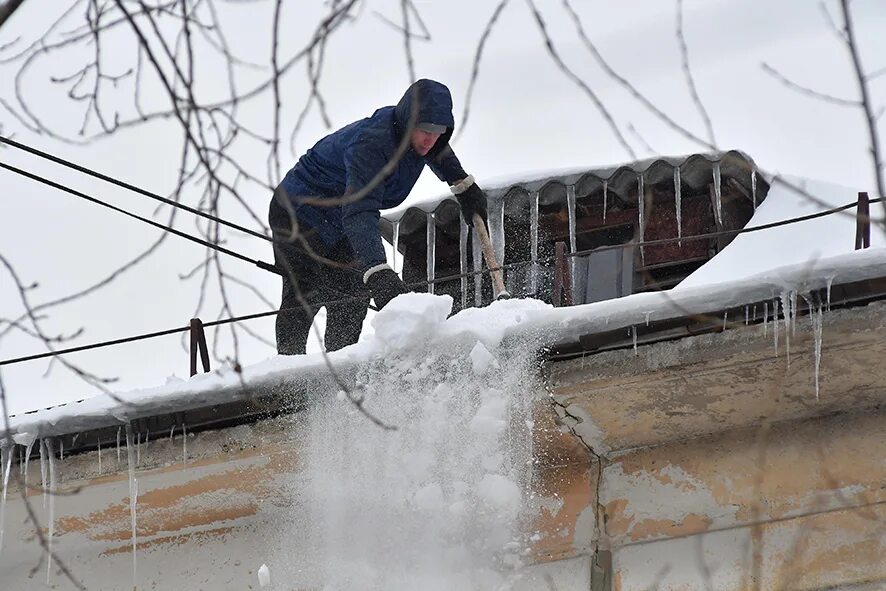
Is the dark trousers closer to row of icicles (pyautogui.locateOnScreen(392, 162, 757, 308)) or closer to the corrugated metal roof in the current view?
row of icicles (pyautogui.locateOnScreen(392, 162, 757, 308))

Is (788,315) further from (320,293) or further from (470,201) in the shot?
(320,293)

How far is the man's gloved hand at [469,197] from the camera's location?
7109 millimetres

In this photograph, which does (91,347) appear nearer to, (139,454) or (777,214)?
(139,454)

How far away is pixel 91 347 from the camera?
243 inches

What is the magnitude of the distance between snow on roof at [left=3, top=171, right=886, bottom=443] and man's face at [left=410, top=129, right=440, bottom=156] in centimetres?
131

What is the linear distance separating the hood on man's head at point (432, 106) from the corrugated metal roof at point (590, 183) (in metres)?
1.54

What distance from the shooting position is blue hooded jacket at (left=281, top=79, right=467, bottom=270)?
21.5ft

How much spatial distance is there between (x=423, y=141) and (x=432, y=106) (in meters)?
0.22

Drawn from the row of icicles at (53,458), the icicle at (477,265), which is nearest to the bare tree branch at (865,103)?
the row of icicles at (53,458)

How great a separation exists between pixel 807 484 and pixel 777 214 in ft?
10.2

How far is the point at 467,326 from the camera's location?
5406mm

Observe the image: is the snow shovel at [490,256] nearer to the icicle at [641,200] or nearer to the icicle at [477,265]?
the icicle at [477,265]

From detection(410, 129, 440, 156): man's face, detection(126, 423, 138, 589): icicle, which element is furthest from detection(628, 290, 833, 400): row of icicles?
detection(126, 423, 138, 589): icicle

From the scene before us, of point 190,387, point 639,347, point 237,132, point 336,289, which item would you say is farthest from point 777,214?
point 237,132
